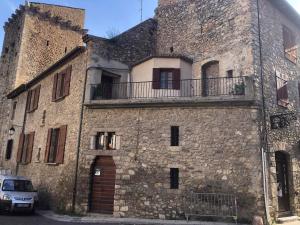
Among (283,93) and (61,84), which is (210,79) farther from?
(61,84)

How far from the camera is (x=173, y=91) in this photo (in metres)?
13.9

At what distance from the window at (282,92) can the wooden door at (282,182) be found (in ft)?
7.22

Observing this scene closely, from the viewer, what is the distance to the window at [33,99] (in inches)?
711

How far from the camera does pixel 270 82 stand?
42.3ft

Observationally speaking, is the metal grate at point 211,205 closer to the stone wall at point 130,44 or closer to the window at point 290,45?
the stone wall at point 130,44

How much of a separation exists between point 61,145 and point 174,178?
5640mm

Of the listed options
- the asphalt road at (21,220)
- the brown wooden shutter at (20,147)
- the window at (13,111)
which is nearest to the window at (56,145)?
the asphalt road at (21,220)

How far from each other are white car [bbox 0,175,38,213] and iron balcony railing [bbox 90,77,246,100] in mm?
4721

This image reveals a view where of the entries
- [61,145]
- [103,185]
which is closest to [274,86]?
[103,185]

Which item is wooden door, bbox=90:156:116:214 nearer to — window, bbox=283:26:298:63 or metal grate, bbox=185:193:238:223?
metal grate, bbox=185:193:238:223

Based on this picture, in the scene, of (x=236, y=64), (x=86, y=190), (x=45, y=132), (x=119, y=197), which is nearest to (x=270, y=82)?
(x=236, y=64)

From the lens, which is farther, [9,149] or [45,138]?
[9,149]

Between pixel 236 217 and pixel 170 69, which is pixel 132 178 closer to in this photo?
pixel 236 217

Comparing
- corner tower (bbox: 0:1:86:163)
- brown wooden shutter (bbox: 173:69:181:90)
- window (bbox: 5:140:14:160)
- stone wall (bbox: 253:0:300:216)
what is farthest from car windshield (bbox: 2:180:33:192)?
corner tower (bbox: 0:1:86:163)
